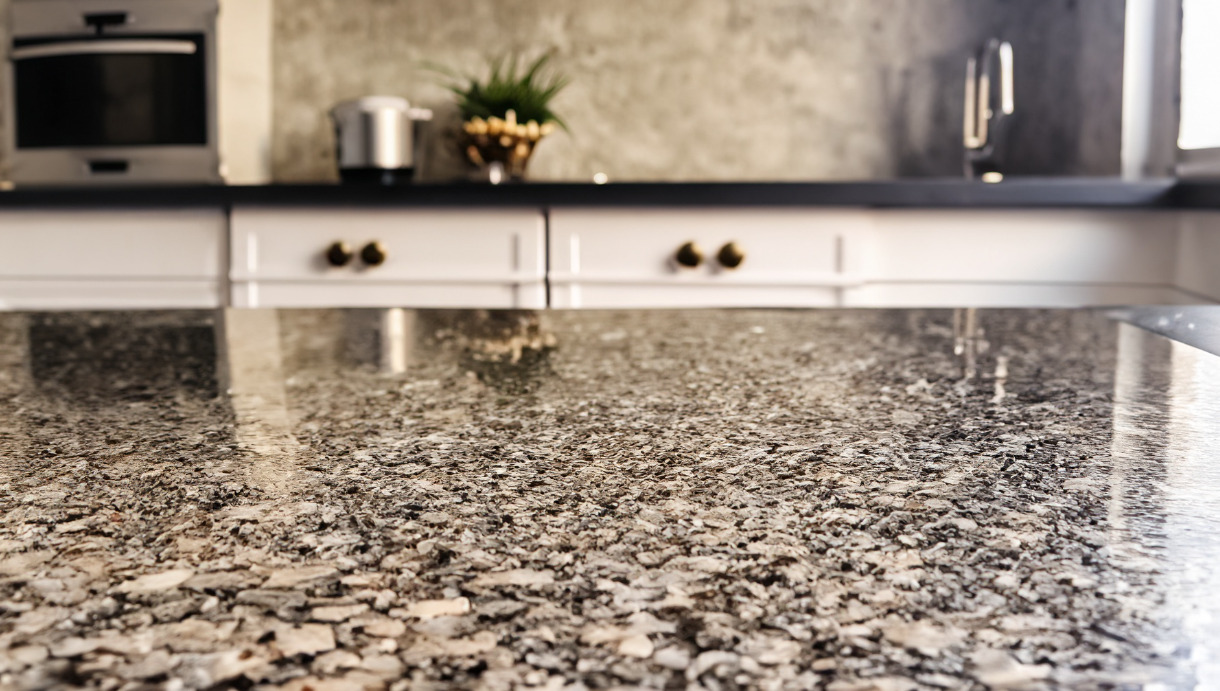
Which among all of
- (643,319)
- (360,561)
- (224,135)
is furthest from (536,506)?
(224,135)

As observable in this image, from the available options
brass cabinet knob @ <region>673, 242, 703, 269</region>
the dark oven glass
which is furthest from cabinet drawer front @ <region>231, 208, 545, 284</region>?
the dark oven glass

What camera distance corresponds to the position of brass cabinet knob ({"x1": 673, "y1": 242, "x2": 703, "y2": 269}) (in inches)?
75.5

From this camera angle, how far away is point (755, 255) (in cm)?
194

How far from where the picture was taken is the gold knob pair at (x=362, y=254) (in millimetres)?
1937

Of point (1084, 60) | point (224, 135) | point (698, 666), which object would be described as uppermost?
point (1084, 60)

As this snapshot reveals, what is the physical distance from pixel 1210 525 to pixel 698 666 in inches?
4.9

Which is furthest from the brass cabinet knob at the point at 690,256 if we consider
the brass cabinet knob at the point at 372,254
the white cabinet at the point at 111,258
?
the white cabinet at the point at 111,258

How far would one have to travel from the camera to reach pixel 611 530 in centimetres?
20

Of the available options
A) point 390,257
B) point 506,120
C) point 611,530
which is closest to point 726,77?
point 506,120

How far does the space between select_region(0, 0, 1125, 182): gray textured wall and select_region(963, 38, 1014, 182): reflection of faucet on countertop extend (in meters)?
0.13

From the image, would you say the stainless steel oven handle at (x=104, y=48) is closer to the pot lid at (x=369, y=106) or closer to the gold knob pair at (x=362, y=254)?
the pot lid at (x=369, y=106)

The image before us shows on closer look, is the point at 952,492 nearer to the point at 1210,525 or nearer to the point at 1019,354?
the point at 1210,525

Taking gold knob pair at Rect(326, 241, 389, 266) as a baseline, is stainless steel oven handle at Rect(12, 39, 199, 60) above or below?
above

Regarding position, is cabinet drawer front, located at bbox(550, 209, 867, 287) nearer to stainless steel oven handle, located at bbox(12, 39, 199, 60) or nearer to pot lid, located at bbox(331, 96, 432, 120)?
pot lid, located at bbox(331, 96, 432, 120)
